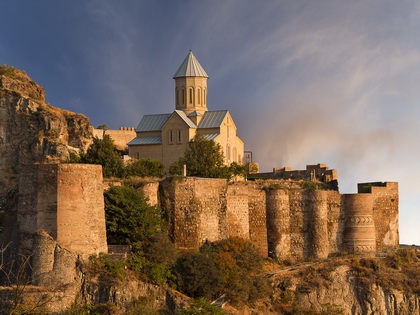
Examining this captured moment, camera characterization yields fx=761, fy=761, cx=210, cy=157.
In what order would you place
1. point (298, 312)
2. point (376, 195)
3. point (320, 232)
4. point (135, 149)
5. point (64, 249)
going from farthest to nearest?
point (135, 149)
point (376, 195)
point (320, 232)
point (298, 312)
point (64, 249)

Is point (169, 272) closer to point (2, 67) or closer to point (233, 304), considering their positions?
point (233, 304)

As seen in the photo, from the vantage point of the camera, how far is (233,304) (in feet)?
111

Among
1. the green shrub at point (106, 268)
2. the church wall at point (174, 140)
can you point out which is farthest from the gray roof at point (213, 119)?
the green shrub at point (106, 268)

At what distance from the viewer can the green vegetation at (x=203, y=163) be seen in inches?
1772

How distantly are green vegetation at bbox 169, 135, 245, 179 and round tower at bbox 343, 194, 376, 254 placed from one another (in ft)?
24.2

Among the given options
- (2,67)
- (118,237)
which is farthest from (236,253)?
(2,67)

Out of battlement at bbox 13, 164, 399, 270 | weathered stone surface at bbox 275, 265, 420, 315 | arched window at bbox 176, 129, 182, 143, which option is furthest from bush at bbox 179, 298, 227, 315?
arched window at bbox 176, 129, 182, 143

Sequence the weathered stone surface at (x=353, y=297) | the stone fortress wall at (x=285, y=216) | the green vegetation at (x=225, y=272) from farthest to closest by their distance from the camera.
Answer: the weathered stone surface at (x=353, y=297) < the stone fortress wall at (x=285, y=216) < the green vegetation at (x=225, y=272)

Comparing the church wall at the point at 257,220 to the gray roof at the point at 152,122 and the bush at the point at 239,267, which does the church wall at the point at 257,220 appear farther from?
the gray roof at the point at 152,122

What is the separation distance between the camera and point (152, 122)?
5688cm

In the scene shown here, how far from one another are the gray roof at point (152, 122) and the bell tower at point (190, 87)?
1.56m

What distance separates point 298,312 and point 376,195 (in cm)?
1181

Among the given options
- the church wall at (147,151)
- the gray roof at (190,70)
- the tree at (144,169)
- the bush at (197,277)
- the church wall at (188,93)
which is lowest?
the bush at (197,277)

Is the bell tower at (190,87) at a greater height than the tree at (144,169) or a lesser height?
greater
